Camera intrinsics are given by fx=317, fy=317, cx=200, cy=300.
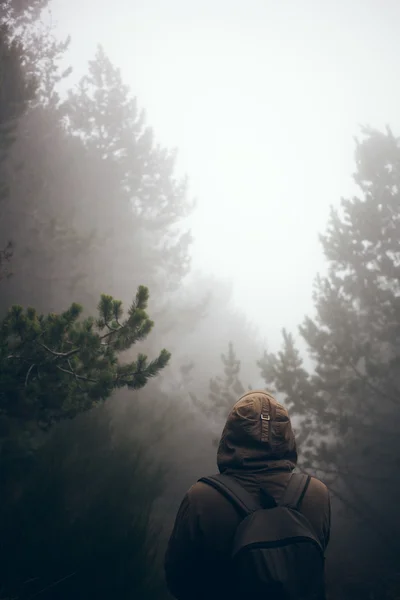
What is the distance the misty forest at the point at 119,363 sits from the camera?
3.71 metres

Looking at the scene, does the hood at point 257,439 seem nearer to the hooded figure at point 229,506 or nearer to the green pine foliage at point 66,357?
the hooded figure at point 229,506

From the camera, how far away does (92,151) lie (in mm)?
15203

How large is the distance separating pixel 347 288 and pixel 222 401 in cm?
508

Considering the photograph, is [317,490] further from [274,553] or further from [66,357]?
[66,357]

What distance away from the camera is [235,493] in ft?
5.69

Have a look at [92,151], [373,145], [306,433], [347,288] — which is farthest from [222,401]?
[92,151]

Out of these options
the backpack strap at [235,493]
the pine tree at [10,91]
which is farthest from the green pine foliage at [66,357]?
the pine tree at [10,91]

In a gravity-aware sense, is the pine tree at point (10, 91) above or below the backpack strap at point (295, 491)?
above

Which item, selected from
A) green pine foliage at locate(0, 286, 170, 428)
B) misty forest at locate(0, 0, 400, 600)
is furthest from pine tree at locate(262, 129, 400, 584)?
green pine foliage at locate(0, 286, 170, 428)

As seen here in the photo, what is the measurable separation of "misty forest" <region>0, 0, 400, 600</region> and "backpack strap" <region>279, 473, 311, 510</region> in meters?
2.00

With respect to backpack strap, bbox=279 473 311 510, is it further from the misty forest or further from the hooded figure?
the misty forest

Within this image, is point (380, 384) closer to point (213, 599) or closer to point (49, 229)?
point (213, 599)

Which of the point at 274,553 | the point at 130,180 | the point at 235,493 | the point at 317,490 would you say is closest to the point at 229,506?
the point at 235,493

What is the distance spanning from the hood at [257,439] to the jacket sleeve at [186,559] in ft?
1.22
